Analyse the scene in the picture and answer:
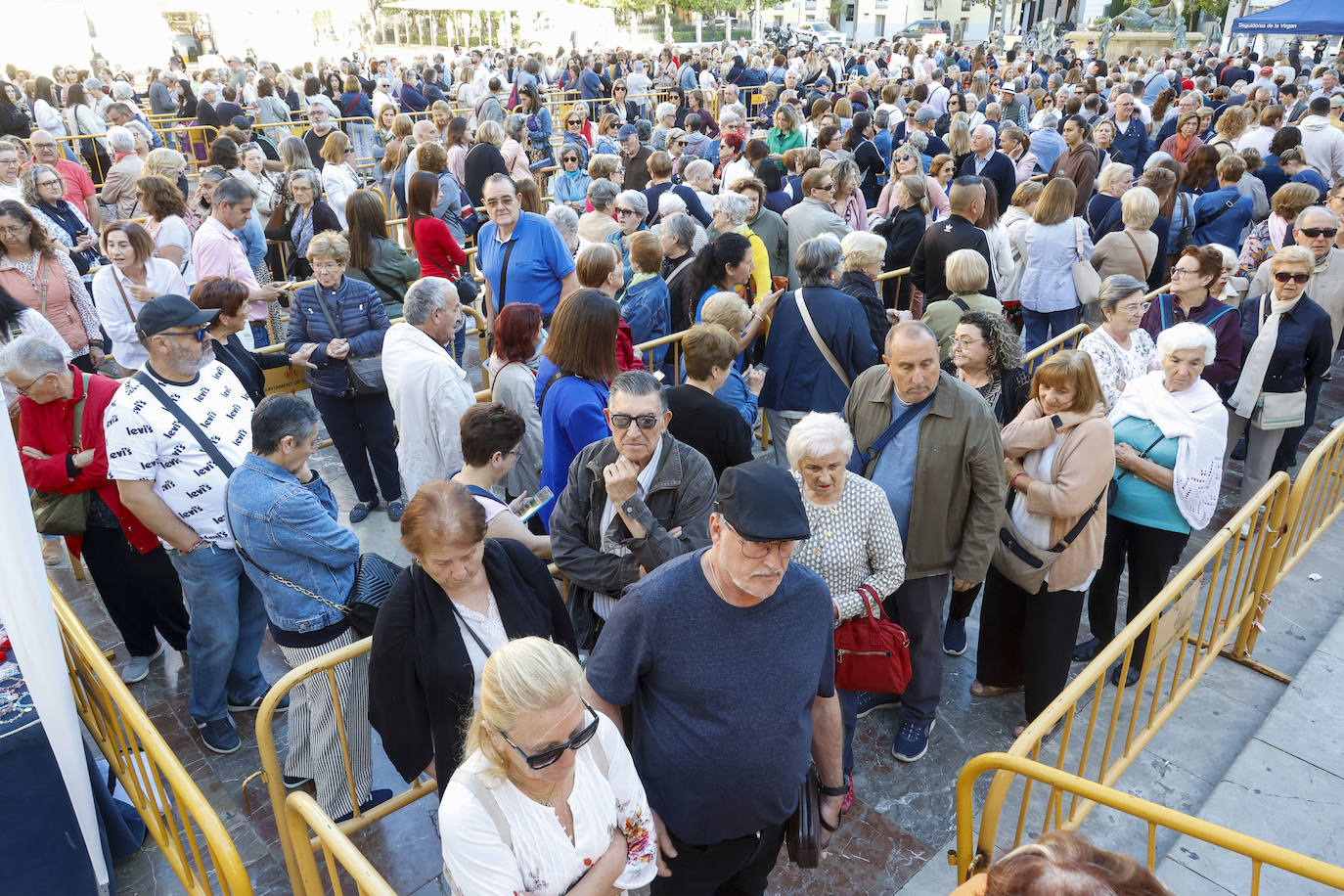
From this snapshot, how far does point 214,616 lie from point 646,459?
2.15m

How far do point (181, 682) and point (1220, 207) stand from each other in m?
8.71

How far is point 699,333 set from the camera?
3842 mm

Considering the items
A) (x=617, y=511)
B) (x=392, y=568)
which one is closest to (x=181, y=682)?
(x=392, y=568)

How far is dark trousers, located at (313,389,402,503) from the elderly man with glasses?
272cm

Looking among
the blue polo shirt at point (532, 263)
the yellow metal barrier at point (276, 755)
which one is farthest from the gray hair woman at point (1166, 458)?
the blue polo shirt at point (532, 263)

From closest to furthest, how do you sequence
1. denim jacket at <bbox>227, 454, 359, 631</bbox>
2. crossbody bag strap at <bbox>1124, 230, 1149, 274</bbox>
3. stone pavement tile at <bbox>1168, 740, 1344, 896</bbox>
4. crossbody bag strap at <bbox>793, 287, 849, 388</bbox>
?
denim jacket at <bbox>227, 454, 359, 631</bbox> → stone pavement tile at <bbox>1168, 740, 1344, 896</bbox> → crossbody bag strap at <bbox>793, 287, 849, 388</bbox> → crossbody bag strap at <bbox>1124, 230, 1149, 274</bbox>

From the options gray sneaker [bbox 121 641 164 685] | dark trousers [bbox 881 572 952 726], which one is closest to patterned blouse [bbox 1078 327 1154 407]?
dark trousers [bbox 881 572 952 726]

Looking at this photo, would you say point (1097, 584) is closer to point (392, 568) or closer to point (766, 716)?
point (766, 716)

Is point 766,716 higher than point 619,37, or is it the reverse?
point 619,37

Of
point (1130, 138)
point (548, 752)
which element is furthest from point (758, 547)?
point (1130, 138)

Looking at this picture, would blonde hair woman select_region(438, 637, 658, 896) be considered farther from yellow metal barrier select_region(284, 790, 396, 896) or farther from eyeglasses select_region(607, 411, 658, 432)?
eyeglasses select_region(607, 411, 658, 432)

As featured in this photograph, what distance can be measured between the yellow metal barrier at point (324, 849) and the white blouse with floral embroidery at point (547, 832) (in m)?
0.19

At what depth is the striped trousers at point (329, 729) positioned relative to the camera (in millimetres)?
3326

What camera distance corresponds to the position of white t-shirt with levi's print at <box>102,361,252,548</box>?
3617 millimetres
